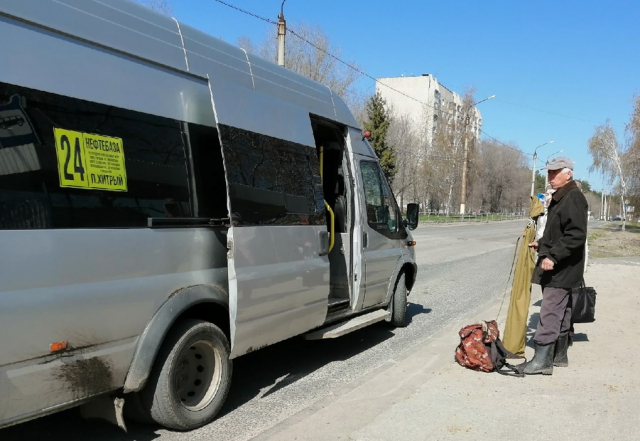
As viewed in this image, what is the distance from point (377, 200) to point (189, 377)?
3.40 m

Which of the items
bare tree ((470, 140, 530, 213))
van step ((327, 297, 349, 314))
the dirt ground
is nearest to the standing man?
van step ((327, 297, 349, 314))

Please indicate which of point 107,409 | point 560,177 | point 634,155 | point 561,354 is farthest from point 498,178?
point 107,409

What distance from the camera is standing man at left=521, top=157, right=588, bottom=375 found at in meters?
4.88

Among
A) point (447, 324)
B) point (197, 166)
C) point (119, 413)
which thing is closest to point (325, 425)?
point (119, 413)

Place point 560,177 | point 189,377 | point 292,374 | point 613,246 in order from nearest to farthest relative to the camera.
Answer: point 189,377 → point 560,177 → point 292,374 → point 613,246

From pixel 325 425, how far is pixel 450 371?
179 cm

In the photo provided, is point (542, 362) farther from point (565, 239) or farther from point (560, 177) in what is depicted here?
point (560, 177)

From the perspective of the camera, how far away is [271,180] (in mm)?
4453

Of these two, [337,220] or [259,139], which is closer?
[259,139]

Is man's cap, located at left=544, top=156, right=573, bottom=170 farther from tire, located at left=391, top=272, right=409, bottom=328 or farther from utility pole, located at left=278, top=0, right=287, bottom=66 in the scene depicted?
utility pole, located at left=278, top=0, right=287, bottom=66

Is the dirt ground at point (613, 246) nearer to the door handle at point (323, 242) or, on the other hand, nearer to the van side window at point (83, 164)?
the door handle at point (323, 242)

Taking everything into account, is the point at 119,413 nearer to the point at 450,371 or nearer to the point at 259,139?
the point at 259,139

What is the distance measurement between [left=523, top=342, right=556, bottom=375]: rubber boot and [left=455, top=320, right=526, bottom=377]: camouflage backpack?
0.13 m

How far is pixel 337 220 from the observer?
20.3ft
